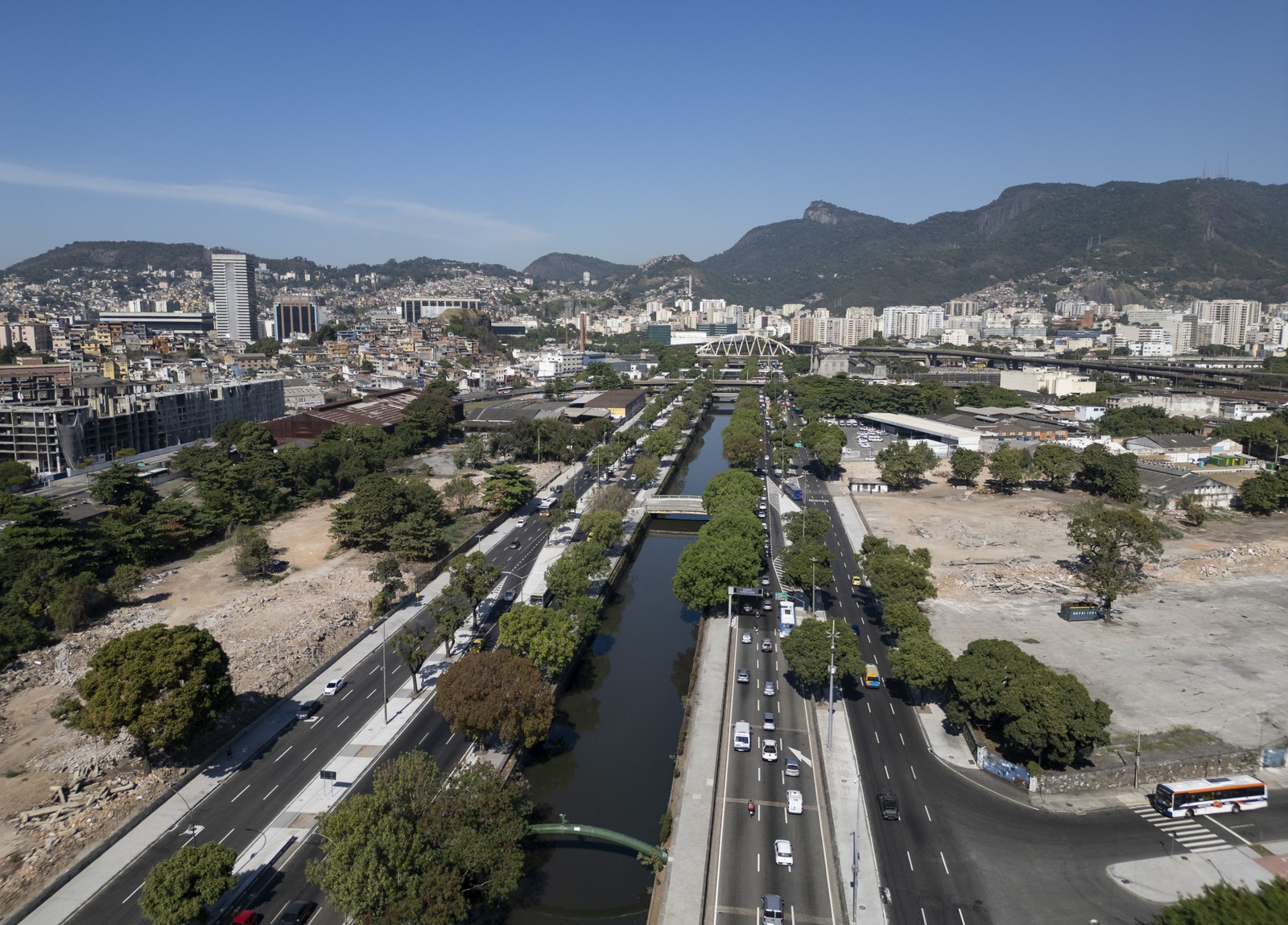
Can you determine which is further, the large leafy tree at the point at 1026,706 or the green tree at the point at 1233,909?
the large leafy tree at the point at 1026,706

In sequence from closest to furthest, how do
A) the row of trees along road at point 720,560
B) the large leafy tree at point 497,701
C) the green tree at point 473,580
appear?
the large leafy tree at point 497,701, the green tree at point 473,580, the row of trees along road at point 720,560

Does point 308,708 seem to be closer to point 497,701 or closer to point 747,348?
point 497,701

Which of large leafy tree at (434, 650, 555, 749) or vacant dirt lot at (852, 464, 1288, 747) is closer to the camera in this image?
large leafy tree at (434, 650, 555, 749)

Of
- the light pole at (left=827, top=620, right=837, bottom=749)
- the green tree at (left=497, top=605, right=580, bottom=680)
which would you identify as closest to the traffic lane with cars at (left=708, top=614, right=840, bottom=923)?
the light pole at (left=827, top=620, right=837, bottom=749)

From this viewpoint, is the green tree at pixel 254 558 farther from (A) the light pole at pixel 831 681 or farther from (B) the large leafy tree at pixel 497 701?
(A) the light pole at pixel 831 681

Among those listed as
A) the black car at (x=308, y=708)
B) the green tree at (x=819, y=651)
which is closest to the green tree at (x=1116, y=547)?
the green tree at (x=819, y=651)

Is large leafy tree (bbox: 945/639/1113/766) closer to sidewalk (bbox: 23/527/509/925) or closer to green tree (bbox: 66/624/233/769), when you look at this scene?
sidewalk (bbox: 23/527/509/925)

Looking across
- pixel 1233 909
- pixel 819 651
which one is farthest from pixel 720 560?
pixel 1233 909
